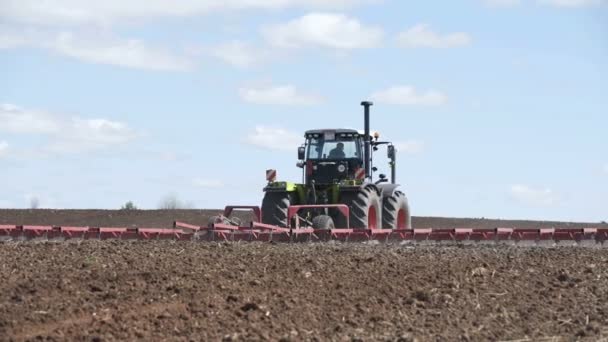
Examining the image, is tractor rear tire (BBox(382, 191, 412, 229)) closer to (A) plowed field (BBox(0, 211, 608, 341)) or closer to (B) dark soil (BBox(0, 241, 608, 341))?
(A) plowed field (BBox(0, 211, 608, 341))

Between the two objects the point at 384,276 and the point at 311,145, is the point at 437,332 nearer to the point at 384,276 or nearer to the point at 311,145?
the point at 384,276

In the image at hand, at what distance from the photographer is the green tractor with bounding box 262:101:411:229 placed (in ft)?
70.4

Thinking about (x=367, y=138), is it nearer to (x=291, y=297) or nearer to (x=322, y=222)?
(x=322, y=222)

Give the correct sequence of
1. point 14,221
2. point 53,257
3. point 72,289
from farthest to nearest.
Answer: point 14,221 < point 53,257 < point 72,289

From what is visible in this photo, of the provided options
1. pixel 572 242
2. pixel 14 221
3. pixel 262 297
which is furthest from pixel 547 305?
pixel 14 221

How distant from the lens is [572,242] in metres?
20.8

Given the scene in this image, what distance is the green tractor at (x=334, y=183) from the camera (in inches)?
845

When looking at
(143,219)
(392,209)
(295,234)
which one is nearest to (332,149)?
(392,209)

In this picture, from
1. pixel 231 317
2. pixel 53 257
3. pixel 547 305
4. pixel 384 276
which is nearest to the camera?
pixel 231 317

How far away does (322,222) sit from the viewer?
20.1 meters

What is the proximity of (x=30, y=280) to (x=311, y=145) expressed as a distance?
12013 mm

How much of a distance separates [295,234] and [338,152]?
3.76 m

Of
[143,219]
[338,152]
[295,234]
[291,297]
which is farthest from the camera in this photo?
[143,219]

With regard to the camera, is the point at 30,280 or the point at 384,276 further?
the point at 384,276
